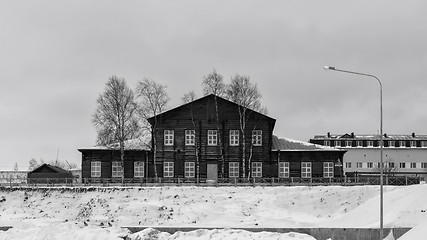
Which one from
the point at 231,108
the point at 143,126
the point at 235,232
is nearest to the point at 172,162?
the point at 143,126

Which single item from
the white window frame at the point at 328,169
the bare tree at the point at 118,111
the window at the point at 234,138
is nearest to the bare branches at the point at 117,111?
the bare tree at the point at 118,111

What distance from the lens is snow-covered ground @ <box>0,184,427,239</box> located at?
3609cm

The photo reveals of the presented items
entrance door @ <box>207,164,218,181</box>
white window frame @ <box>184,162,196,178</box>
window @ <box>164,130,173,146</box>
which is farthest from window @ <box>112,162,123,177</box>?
entrance door @ <box>207,164,218,181</box>

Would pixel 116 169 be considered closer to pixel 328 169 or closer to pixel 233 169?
pixel 233 169

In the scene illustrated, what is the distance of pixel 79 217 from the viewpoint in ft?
136

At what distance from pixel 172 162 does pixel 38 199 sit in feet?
53.5

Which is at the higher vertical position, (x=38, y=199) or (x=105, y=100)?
(x=105, y=100)

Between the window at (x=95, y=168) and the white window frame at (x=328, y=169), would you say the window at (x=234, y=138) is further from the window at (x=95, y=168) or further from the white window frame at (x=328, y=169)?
the window at (x=95, y=168)

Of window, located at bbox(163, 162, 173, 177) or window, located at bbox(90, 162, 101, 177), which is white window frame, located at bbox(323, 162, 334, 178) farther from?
window, located at bbox(90, 162, 101, 177)

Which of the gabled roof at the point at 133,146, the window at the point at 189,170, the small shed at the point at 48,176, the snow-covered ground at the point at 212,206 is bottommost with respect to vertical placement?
the snow-covered ground at the point at 212,206

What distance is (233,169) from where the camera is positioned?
57969 millimetres

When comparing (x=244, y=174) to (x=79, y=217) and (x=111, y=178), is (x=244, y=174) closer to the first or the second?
(x=111, y=178)

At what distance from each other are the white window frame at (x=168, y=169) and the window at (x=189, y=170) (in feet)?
5.10

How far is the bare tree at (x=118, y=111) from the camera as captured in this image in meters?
57.4
